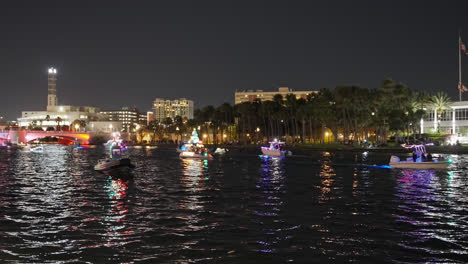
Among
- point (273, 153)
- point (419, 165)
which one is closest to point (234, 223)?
point (419, 165)

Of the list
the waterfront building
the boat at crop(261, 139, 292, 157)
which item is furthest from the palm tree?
the boat at crop(261, 139, 292, 157)

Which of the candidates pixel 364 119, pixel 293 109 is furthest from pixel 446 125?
pixel 293 109

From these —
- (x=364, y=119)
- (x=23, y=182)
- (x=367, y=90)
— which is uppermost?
(x=367, y=90)

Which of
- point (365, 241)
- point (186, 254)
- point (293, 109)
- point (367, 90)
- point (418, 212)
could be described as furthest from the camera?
point (293, 109)

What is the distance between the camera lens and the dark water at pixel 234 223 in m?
18.2

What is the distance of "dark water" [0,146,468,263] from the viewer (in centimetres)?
1820

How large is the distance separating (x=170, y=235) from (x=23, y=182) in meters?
32.0

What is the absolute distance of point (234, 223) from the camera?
24.1 m

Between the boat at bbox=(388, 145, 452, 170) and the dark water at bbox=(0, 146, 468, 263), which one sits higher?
the boat at bbox=(388, 145, 452, 170)

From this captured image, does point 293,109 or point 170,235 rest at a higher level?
point 293,109

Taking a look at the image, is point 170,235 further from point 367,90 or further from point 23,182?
point 367,90

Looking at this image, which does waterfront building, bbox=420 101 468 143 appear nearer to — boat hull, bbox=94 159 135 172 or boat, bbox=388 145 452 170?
boat, bbox=388 145 452 170

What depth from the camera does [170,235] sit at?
2131 centimetres

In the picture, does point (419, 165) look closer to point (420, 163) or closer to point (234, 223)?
point (420, 163)
